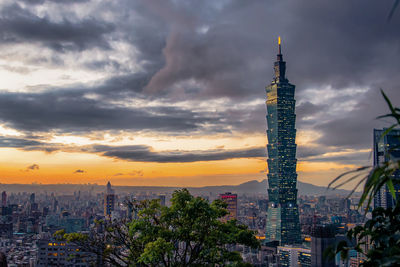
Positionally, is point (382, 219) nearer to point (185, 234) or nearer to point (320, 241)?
point (185, 234)

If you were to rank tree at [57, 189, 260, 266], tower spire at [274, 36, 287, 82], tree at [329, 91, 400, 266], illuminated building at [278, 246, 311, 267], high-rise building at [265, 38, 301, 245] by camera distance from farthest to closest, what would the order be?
tower spire at [274, 36, 287, 82] → high-rise building at [265, 38, 301, 245] → illuminated building at [278, 246, 311, 267] → tree at [57, 189, 260, 266] → tree at [329, 91, 400, 266]

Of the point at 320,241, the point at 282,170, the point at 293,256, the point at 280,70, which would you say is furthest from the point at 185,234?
the point at 280,70

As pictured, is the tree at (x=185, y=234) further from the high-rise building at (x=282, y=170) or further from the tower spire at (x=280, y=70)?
the tower spire at (x=280, y=70)

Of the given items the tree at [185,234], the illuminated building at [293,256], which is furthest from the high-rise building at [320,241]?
the illuminated building at [293,256]

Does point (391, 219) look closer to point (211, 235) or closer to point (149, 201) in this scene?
point (211, 235)

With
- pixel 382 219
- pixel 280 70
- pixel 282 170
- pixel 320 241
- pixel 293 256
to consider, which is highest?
pixel 280 70

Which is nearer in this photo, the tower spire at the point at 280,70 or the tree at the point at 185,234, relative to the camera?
the tree at the point at 185,234

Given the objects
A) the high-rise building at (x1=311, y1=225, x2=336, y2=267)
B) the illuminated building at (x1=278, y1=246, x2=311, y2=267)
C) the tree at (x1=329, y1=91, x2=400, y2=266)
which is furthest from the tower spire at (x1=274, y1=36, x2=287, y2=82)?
the tree at (x1=329, y1=91, x2=400, y2=266)

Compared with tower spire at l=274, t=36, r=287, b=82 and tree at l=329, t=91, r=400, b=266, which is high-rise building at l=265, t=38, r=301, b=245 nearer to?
tower spire at l=274, t=36, r=287, b=82
